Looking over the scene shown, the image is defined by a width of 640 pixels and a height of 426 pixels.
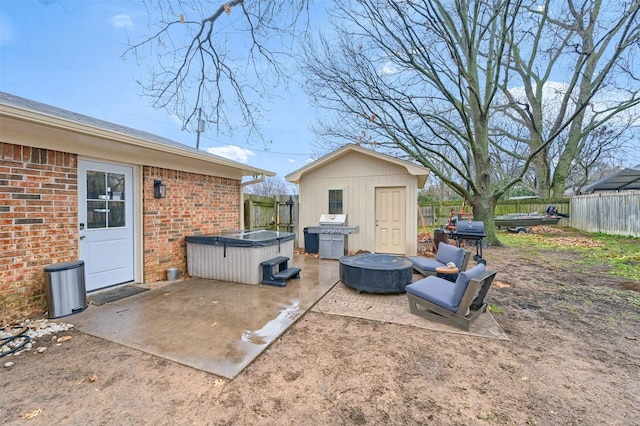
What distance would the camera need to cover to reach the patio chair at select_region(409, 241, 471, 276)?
15.9ft

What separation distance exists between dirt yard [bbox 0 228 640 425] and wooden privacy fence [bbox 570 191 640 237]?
1060cm

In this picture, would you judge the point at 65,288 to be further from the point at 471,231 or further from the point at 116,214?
the point at 471,231

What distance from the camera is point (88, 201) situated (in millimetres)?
Answer: 4199

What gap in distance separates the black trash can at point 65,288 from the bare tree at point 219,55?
2.78 m

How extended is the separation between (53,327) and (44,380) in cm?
125

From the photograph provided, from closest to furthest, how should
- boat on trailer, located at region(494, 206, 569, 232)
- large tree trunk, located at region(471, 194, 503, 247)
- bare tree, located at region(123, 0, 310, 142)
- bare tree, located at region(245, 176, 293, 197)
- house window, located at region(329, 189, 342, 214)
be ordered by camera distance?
bare tree, located at region(123, 0, 310, 142), house window, located at region(329, 189, 342, 214), large tree trunk, located at region(471, 194, 503, 247), boat on trailer, located at region(494, 206, 569, 232), bare tree, located at region(245, 176, 293, 197)

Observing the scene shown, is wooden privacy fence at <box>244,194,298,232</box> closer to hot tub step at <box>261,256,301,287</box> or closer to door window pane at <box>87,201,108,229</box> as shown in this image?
hot tub step at <box>261,256,301,287</box>

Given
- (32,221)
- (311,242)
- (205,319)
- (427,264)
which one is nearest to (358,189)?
(311,242)

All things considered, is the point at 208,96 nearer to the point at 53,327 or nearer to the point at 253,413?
the point at 53,327

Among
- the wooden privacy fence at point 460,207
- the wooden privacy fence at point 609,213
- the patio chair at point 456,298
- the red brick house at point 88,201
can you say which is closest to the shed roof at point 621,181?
the wooden privacy fence at point 609,213

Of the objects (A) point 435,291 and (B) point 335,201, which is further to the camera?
(B) point 335,201

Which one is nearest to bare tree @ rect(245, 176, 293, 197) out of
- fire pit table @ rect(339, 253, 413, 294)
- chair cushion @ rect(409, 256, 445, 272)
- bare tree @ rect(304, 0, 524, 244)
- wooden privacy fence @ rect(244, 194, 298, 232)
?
bare tree @ rect(304, 0, 524, 244)

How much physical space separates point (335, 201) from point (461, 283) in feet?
19.0

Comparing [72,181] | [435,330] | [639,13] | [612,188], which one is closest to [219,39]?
[72,181]
